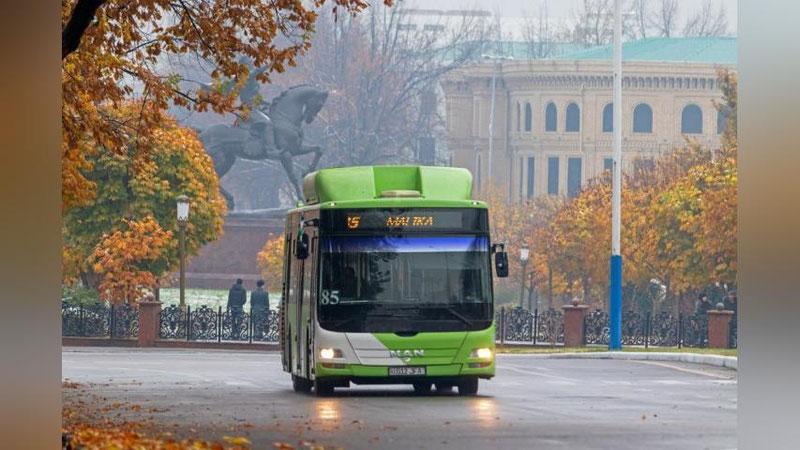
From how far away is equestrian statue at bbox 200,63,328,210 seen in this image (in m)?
74.4

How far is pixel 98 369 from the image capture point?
3741cm

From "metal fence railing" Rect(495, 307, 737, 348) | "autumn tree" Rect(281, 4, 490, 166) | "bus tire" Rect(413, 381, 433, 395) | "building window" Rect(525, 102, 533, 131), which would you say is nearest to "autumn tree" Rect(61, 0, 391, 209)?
"bus tire" Rect(413, 381, 433, 395)

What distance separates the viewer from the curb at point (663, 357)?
3953cm

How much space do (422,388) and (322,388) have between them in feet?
10.7

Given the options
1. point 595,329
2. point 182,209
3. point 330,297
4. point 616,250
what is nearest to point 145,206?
point 182,209

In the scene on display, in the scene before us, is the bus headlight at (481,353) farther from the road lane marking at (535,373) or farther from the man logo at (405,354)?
the road lane marking at (535,373)

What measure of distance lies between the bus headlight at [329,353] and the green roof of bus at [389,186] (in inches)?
74.2

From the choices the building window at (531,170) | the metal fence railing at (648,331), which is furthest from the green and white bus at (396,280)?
the building window at (531,170)

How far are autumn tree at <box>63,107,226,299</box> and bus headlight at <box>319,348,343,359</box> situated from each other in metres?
28.6

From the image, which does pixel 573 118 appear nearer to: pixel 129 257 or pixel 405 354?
pixel 129 257

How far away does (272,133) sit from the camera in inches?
2972
